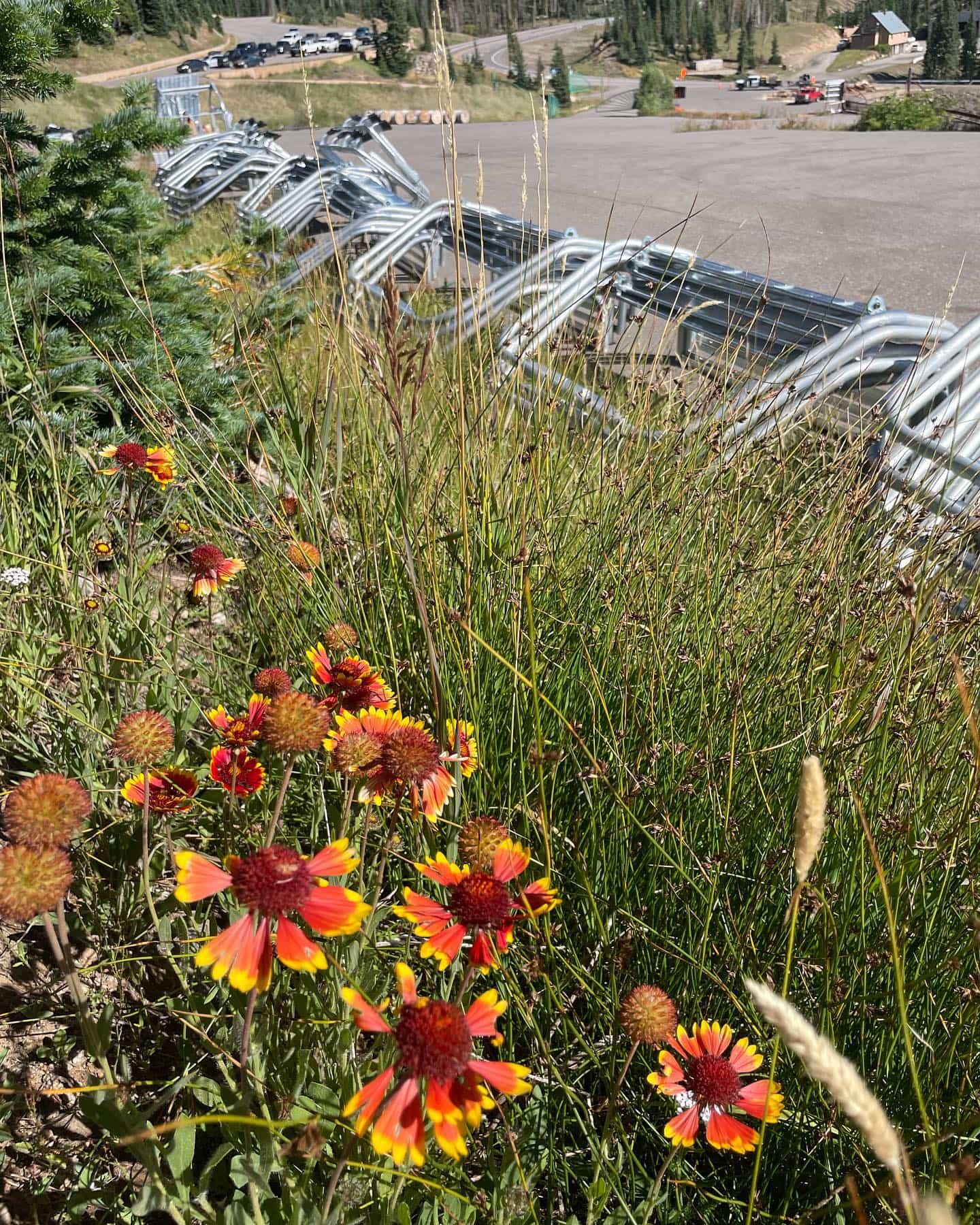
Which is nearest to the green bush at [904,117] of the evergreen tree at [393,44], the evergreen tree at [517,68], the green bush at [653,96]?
the green bush at [653,96]

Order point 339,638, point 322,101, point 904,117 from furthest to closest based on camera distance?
point 322,101 → point 904,117 → point 339,638

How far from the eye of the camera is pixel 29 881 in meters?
0.71

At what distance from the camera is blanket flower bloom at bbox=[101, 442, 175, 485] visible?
5.64 ft

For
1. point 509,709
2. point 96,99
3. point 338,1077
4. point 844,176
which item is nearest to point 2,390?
point 509,709

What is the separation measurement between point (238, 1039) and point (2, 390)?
2.25m

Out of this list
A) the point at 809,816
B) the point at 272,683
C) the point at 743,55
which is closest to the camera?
the point at 809,816

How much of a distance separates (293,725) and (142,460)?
3.34 feet

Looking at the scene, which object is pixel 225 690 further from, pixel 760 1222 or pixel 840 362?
pixel 840 362

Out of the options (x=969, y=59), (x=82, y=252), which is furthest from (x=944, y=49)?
(x=82, y=252)

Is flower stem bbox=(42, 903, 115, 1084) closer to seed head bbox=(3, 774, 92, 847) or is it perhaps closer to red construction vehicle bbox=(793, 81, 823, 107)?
seed head bbox=(3, 774, 92, 847)

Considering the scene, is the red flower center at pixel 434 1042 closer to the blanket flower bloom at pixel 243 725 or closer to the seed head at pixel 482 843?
the seed head at pixel 482 843

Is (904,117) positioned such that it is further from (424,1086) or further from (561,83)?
(424,1086)

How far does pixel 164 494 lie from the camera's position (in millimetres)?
2559

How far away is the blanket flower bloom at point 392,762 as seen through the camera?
36.4 inches
